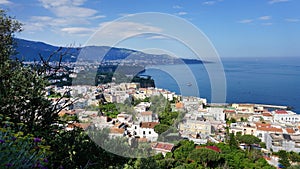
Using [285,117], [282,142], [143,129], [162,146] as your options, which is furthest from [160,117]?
[285,117]

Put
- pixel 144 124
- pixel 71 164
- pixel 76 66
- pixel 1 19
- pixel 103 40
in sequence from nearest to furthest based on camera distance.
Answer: pixel 71 164 → pixel 1 19 → pixel 103 40 → pixel 76 66 → pixel 144 124

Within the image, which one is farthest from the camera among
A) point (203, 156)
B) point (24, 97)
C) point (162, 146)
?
point (203, 156)

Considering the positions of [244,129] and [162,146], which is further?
[244,129]

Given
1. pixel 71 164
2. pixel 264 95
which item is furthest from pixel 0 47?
pixel 264 95

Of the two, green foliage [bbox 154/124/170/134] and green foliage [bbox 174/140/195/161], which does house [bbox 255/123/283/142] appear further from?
green foliage [bbox 154/124/170/134]

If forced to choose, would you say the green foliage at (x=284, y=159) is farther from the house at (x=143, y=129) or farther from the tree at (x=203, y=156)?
the house at (x=143, y=129)

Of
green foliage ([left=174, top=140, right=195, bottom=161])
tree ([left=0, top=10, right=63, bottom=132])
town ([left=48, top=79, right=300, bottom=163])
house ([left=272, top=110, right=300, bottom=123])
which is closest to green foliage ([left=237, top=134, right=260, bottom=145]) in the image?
town ([left=48, top=79, right=300, bottom=163])

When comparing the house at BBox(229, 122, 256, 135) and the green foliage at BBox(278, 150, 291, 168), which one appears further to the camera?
the house at BBox(229, 122, 256, 135)

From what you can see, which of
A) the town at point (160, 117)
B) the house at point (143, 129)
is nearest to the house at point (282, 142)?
the town at point (160, 117)

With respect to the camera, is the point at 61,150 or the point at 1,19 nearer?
the point at 61,150

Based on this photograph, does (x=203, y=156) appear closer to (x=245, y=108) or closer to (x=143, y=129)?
(x=143, y=129)

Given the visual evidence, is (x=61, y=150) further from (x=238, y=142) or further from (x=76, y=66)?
(x=238, y=142)
